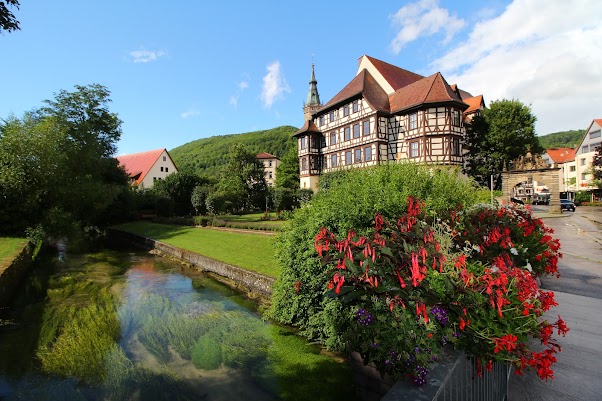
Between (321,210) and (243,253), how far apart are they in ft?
29.6

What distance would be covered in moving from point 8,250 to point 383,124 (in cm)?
Result: 3216

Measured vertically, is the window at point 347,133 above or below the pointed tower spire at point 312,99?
below

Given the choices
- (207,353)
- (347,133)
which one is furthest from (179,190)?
(207,353)

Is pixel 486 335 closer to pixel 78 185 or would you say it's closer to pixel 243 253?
pixel 243 253

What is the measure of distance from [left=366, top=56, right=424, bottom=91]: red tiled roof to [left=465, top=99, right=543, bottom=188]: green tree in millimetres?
10728

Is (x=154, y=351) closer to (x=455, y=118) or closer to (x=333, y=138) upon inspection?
(x=455, y=118)

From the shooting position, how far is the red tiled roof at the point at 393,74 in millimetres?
39562

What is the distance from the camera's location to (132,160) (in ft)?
225

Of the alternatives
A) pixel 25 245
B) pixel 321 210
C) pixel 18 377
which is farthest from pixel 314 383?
pixel 25 245

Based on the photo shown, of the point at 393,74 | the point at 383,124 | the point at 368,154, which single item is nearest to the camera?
the point at 383,124

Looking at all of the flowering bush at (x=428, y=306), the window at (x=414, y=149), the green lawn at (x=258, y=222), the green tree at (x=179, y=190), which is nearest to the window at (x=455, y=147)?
the window at (x=414, y=149)

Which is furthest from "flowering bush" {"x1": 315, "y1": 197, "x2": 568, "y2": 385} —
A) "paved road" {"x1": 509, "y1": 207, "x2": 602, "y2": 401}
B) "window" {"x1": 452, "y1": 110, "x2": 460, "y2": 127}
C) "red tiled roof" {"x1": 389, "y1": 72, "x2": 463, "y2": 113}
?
"window" {"x1": 452, "y1": 110, "x2": 460, "y2": 127}

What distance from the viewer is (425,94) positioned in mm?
32719

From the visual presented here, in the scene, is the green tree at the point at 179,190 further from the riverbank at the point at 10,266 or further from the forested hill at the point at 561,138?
the forested hill at the point at 561,138
